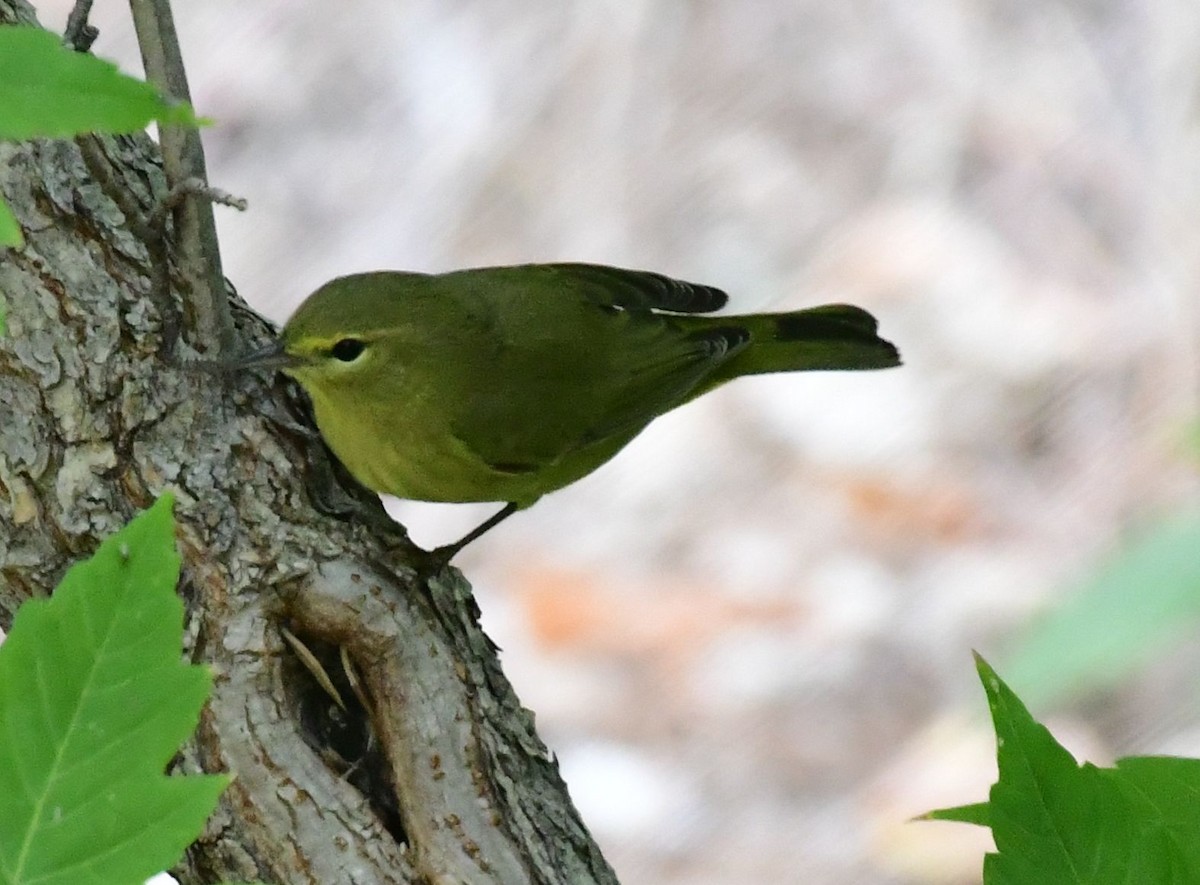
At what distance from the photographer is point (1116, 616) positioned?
11.6 feet

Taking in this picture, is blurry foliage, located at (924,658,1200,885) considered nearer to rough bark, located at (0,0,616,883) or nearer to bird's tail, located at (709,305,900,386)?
rough bark, located at (0,0,616,883)

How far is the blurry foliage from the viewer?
1205 mm

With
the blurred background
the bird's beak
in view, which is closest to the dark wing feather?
the bird's beak

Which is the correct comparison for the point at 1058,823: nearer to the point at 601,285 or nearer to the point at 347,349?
the point at 347,349

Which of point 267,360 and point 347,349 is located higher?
point 347,349

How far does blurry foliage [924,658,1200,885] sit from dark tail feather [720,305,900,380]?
224cm

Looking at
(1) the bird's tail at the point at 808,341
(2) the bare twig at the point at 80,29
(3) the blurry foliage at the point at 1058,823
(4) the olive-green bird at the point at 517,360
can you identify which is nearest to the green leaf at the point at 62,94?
(3) the blurry foliage at the point at 1058,823

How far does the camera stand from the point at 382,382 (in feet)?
9.52

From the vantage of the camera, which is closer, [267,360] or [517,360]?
[267,360]

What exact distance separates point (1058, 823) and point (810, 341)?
Answer: 2326 mm

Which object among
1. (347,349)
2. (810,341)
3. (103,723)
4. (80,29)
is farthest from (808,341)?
(103,723)

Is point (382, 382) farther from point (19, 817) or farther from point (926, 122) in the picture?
point (926, 122)

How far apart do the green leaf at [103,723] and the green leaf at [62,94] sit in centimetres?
32

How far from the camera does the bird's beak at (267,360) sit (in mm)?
2252
